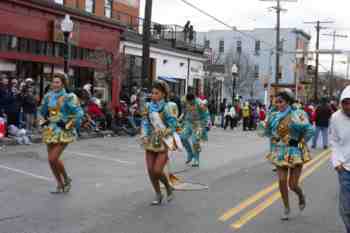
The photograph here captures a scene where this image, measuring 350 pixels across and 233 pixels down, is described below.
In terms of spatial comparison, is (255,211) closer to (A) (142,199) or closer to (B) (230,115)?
(A) (142,199)

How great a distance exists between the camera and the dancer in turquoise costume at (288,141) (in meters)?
7.81

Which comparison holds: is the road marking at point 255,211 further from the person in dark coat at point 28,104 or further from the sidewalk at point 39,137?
the person in dark coat at point 28,104

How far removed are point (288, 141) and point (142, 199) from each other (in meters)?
2.52

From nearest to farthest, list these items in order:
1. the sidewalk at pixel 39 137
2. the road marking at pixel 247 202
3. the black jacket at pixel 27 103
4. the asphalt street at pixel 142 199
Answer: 1. the asphalt street at pixel 142 199
2. the road marking at pixel 247 202
3. the sidewalk at pixel 39 137
4. the black jacket at pixel 27 103

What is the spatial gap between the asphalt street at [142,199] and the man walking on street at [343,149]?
155 centimetres

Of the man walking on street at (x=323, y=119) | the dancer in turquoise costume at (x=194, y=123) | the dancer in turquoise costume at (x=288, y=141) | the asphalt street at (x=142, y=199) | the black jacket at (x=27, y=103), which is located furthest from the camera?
the man walking on street at (x=323, y=119)

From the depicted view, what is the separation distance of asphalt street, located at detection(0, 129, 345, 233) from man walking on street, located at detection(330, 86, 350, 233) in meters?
1.55

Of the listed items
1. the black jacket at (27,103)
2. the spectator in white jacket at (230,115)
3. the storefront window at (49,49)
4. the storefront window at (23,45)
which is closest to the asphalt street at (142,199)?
the black jacket at (27,103)

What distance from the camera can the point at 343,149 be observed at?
589 cm

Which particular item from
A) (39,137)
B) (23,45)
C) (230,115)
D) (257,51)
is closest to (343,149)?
(39,137)

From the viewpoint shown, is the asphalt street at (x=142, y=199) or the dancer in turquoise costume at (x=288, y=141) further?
the dancer in turquoise costume at (x=288, y=141)

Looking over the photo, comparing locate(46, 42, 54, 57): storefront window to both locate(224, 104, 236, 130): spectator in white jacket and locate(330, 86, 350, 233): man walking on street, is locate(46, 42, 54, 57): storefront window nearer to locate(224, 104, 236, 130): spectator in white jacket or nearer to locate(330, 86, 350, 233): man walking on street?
locate(224, 104, 236, 130): spectator in white jacket

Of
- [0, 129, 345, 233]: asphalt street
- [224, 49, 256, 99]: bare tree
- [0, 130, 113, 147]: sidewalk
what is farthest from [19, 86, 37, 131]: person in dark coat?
[224, 49, 256, 99]: bare tree

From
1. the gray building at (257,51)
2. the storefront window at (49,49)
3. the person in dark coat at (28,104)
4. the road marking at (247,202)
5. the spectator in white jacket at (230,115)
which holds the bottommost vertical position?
the road marking at (247,202)
